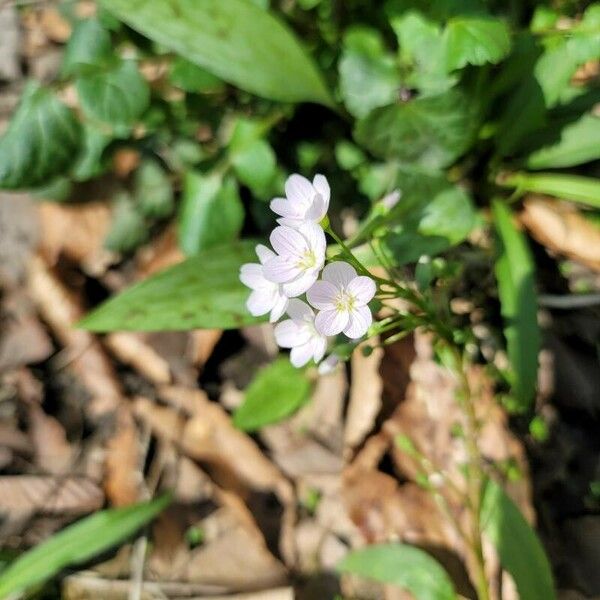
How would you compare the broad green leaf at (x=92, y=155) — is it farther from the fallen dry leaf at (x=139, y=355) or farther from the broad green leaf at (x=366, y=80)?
the broad green leaf at (x=366, y=80)

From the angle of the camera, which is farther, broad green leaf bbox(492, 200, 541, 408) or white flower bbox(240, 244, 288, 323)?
broad green leaf bbox(492, 200, 541, 408)

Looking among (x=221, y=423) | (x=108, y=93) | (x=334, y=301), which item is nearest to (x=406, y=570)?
(x=221, y=423)

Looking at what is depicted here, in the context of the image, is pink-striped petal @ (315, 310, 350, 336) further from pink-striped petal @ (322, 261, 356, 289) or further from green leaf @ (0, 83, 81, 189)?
green leaf @ (0, 83, 81, 189)

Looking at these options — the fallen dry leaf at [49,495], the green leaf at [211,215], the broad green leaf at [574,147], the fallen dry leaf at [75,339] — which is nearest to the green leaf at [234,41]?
the green leaf at [211,215]

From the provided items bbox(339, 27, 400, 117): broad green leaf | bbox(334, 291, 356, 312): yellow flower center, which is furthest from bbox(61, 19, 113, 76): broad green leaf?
bbox(334, 291, 356, 312): yellow flower center

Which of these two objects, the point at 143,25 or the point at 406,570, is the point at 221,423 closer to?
the point at 406,570

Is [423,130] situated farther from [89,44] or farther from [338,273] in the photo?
[89,44]
